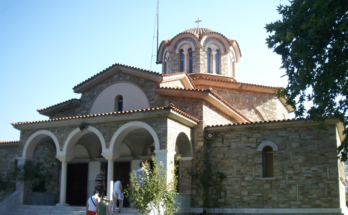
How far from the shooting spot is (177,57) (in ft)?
79.9

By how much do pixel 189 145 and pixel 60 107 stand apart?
21.4ft

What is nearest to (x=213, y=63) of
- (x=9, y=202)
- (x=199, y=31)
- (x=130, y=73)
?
(x=199, y=31)

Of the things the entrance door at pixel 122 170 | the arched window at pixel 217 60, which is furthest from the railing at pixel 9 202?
the arched window at pixel 217 60

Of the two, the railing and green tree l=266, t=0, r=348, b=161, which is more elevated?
green tree l=266, t=0, r=348, b=161

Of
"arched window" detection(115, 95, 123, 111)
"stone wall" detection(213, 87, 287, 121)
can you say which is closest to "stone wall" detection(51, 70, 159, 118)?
"arched window" detection(115, 95, 123, 111)

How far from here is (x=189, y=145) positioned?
1661cm

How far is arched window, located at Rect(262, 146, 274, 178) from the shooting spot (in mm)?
16078

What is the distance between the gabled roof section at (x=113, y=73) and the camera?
57.8 feet

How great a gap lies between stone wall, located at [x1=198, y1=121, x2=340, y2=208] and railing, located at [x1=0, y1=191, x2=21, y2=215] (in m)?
6.79

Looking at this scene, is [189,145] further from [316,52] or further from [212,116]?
[316,52]

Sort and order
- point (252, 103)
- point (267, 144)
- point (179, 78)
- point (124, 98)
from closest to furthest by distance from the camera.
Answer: point (267, 144) → point (124, 98) → point (179, 78) → point (252, 103)

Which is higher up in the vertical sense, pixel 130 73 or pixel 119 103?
pixel 130 73

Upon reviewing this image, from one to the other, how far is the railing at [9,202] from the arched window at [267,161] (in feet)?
30.8

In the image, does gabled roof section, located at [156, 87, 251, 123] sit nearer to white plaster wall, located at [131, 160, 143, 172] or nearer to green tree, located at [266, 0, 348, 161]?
white plaster wall, located at [131, 160, 143, 172]
